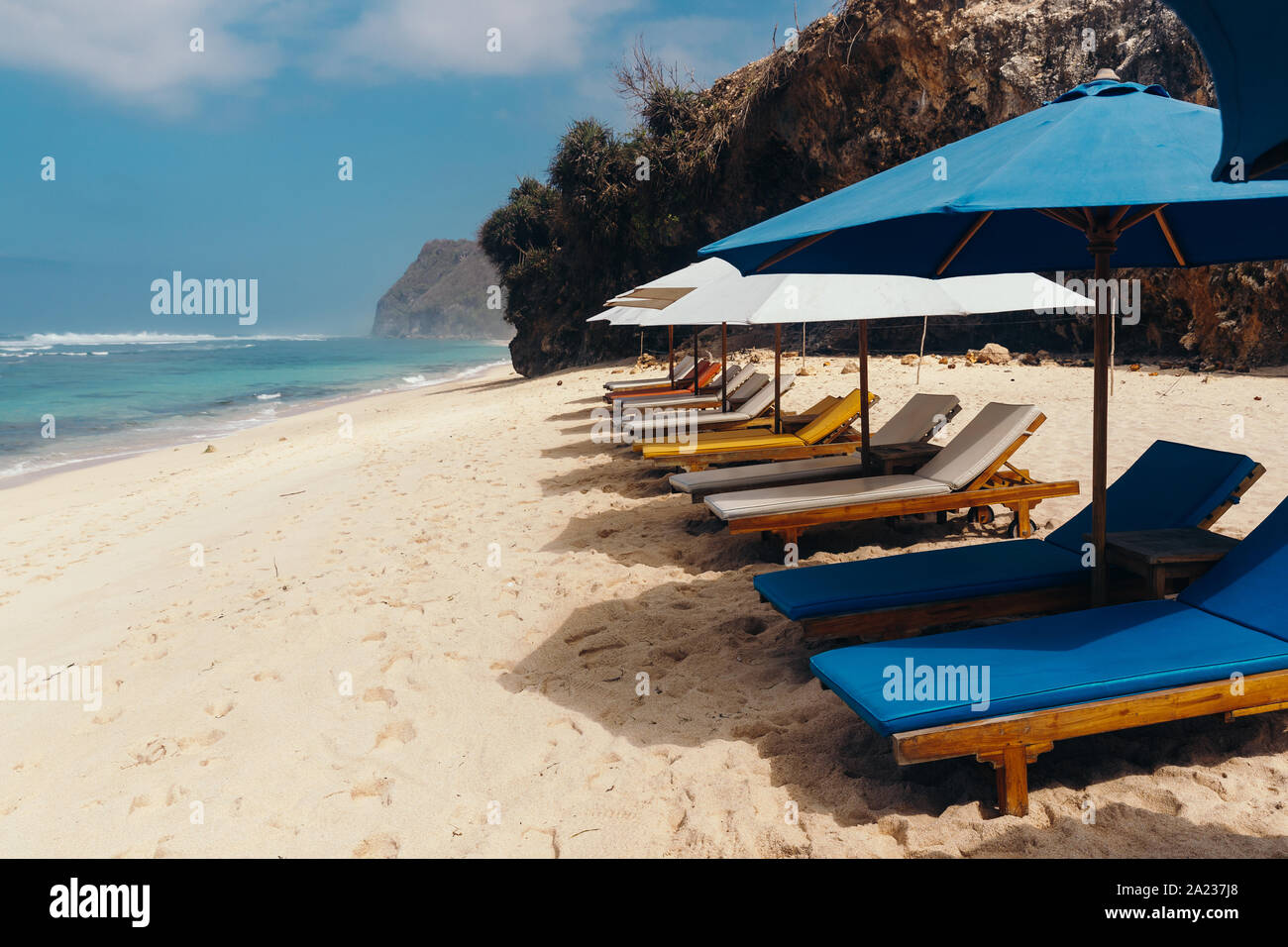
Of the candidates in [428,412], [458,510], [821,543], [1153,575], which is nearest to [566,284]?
[428,412]

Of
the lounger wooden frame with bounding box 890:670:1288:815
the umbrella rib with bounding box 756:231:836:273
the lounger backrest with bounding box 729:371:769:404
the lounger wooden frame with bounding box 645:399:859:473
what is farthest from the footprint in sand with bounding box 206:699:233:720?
the lounger backrest with bounding box 729:371:769:404

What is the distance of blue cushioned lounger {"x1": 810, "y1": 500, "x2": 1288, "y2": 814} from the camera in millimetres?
2518

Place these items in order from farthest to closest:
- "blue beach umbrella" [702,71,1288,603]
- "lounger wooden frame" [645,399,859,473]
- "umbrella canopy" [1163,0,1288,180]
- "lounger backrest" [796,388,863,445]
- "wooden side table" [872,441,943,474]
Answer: "lounger backrest" [796,388,863,445]
"lounger wooden frame" [645,399,859,473]
"wooden side table" [872,441,943,474]
"blue beach umbrella" [702,71,1288,603]
"umbrella canopy" [1163,0,1288,180]

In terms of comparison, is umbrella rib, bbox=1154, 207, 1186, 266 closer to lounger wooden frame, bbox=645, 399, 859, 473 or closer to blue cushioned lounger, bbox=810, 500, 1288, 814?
blue cushioned lounger, bbox=810, 500, 1288, 814

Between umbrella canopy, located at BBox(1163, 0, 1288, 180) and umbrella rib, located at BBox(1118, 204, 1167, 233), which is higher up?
umbrella rib, located at BBox(1118, 204, 1167, 233)

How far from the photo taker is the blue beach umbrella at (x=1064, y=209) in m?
2.36

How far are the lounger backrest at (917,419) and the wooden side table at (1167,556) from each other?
9.30 feet

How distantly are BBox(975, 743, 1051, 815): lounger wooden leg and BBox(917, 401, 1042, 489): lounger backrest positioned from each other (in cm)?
310

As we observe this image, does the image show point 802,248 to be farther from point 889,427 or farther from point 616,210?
point 616,210

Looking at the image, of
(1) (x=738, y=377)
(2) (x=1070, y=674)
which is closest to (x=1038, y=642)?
(2) (x=1070, y=674)

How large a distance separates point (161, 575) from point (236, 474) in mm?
5927

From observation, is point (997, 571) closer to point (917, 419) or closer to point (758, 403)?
point (917, 419)

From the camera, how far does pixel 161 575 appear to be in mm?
6141

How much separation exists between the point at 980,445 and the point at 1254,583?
2680mm
